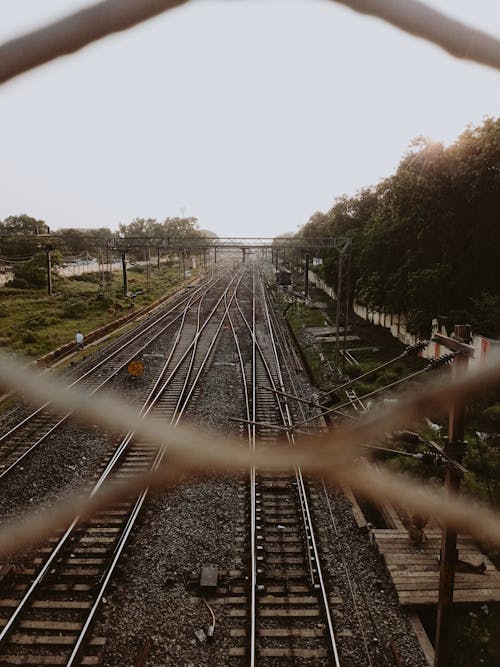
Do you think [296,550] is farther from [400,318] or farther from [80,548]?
[400,318]

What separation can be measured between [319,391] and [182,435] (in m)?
12.1

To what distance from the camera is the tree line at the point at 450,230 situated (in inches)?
512

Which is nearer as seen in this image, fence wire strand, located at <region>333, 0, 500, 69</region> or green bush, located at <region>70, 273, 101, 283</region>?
fence wire strand, located at <region>333, 0, 500, 69</region>

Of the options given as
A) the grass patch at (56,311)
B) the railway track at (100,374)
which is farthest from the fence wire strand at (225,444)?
the grass patch at (56,311)

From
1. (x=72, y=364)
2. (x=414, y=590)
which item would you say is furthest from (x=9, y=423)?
(x=414, y=590)

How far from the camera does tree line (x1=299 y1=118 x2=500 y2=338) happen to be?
13.0 metres

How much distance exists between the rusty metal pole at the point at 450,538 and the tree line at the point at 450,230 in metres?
8.68

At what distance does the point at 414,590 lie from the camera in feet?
18.8

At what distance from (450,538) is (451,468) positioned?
2.77 feet

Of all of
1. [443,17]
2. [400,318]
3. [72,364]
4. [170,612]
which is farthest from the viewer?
[400,318]

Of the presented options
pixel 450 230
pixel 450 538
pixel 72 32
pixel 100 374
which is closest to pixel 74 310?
pixel 100 374

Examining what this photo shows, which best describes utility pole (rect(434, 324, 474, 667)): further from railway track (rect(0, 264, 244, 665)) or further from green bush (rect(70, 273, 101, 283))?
green bush (rect(70, 273, 101, 283))

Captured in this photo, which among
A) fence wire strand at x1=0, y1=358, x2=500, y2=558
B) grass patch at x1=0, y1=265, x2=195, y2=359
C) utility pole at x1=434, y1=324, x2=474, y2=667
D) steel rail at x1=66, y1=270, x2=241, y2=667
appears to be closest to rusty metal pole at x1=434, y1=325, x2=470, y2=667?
utility pole at x1=434, y1=324, x2=474, y2=667

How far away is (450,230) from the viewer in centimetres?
1439
